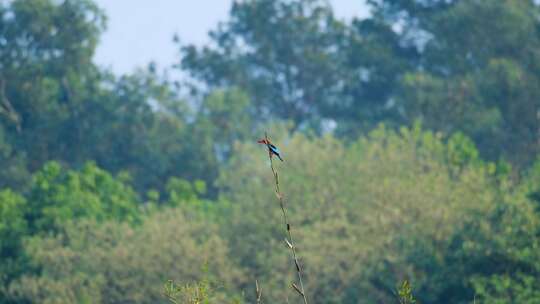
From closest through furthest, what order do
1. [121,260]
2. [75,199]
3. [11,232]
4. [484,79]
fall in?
[121,260] → [11,232] → [75,199] → [484,79]

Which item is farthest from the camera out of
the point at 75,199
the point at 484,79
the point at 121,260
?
the point at 484,79

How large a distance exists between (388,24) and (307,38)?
4.26 m

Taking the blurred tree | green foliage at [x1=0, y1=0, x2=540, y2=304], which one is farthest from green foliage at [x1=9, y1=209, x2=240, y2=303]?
the blurred tree

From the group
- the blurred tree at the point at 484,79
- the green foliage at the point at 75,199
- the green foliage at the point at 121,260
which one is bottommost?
the green foliage at the point at 121,260

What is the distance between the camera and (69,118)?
182 feet

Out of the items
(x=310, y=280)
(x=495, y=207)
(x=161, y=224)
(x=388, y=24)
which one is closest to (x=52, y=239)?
(x=161, y=224)

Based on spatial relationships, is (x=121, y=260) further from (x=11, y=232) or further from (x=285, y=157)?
(x=285, y=157)

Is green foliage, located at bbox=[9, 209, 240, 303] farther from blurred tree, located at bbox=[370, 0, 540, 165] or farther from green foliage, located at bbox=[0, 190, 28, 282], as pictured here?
blurred tree, located at bbox=[370, 0, 540, 165]

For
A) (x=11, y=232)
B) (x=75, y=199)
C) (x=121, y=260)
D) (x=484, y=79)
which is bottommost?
(x=121, y=260)

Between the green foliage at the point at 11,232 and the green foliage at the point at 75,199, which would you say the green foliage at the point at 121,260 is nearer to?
the green foliage at the point at 11,232

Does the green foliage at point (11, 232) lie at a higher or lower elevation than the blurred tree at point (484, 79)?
lower

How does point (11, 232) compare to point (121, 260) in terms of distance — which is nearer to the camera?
point (121, 260)

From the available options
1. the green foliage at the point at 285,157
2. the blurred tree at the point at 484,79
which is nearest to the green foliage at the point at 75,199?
the green foliage at the point at 285,157

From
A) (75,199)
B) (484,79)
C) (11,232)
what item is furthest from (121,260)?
(484,79)
